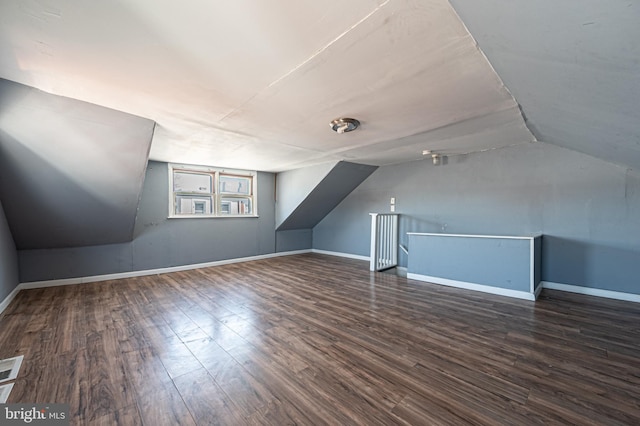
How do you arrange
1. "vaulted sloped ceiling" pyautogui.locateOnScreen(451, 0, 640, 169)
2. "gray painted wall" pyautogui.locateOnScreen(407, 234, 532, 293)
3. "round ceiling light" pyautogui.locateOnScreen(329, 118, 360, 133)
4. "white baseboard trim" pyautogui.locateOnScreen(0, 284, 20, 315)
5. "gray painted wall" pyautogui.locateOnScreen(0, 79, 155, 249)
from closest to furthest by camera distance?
1. "vaulted sloped ceiling" pyautogui.locateOnScreen(451, 0, 640, 169)
2. "gray painted wall" pyautogui.locateOnScreen(0, 79, 155, 249)
3. "round ceiling light" pyautogui.locateOnScreen(329, 118, 360, 133)
4. "white baseboard trim" pyautogui.locateOnScreen(0, 284, 20, 315)
5. "gray painted wall" pyautogui.locateOnScreen(407, 234, 532, 293)

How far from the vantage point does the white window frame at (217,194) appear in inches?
198

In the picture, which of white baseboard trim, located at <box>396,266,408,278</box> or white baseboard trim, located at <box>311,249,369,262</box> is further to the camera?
white baseboard trim, located at <box>311,249,369,262</box>

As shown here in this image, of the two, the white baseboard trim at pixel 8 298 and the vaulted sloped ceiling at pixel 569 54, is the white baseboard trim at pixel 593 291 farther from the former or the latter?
the white baseboard trim at pixel 8 298

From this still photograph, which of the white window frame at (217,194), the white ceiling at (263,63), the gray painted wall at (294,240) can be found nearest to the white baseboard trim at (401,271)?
the white ceiling at (263,63)

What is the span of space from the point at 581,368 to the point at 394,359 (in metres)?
1.40

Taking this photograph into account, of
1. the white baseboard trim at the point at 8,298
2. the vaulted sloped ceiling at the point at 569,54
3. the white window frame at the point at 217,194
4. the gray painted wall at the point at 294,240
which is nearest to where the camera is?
the vaulted sloped ceiling at the point at 569,54

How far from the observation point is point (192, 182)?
17.2ft

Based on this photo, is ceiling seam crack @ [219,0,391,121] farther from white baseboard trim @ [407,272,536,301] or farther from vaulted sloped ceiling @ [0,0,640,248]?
white baseboard trim @ [407,272,536,301]

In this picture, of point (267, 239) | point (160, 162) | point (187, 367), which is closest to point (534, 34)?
point (187, 367)

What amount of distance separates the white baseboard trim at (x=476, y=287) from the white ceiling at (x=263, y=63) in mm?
2185

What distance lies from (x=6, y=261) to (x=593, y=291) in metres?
7.97

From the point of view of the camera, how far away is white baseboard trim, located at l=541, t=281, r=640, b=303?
3238 mm

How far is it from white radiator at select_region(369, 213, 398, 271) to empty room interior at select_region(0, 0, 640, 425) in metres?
0.17

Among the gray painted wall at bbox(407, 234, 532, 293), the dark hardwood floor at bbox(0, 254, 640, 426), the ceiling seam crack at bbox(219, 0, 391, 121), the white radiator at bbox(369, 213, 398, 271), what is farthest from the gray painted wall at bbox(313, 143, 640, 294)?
the ceiling seam crack at bbox(219, 0, 391, 121)
